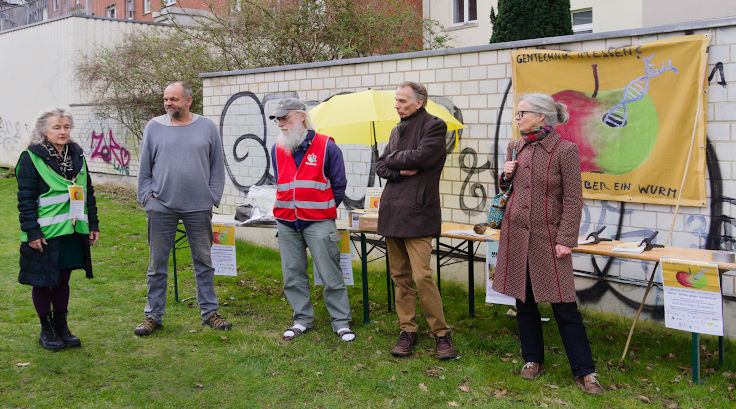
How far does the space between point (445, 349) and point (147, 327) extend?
8.40 ft

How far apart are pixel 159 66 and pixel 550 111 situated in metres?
11.2

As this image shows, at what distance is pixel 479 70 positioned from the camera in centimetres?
672

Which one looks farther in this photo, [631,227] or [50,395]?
[631,227]

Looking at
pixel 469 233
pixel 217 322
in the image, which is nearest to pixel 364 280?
pixel 469 233

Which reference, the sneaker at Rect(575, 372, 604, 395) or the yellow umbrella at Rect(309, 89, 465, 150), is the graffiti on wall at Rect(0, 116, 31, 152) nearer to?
the yellow umbrella at Rect(309, 89, 465, 150)

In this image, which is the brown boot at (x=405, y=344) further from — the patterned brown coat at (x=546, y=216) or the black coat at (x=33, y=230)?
the black coat at (x=33, y=230)

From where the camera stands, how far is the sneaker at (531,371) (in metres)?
4.49

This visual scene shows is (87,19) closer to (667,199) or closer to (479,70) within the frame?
(479,70)

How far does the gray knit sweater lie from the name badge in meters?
0.51

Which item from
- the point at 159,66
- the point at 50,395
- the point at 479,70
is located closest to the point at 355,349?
the point at 50,395

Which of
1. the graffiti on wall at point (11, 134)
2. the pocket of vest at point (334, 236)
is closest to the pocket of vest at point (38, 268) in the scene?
the pocket of vest at point (334, 236)

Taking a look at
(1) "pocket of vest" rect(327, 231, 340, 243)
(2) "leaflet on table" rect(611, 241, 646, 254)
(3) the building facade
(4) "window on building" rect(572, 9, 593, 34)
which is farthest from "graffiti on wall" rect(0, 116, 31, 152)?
(2) "leaflet on table" rect(611, 241, 646, 254)

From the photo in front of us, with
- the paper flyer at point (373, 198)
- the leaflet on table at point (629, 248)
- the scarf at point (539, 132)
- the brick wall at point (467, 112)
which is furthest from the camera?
the paper flyer at point (373, 198)

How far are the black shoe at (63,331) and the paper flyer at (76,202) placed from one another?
80cm
